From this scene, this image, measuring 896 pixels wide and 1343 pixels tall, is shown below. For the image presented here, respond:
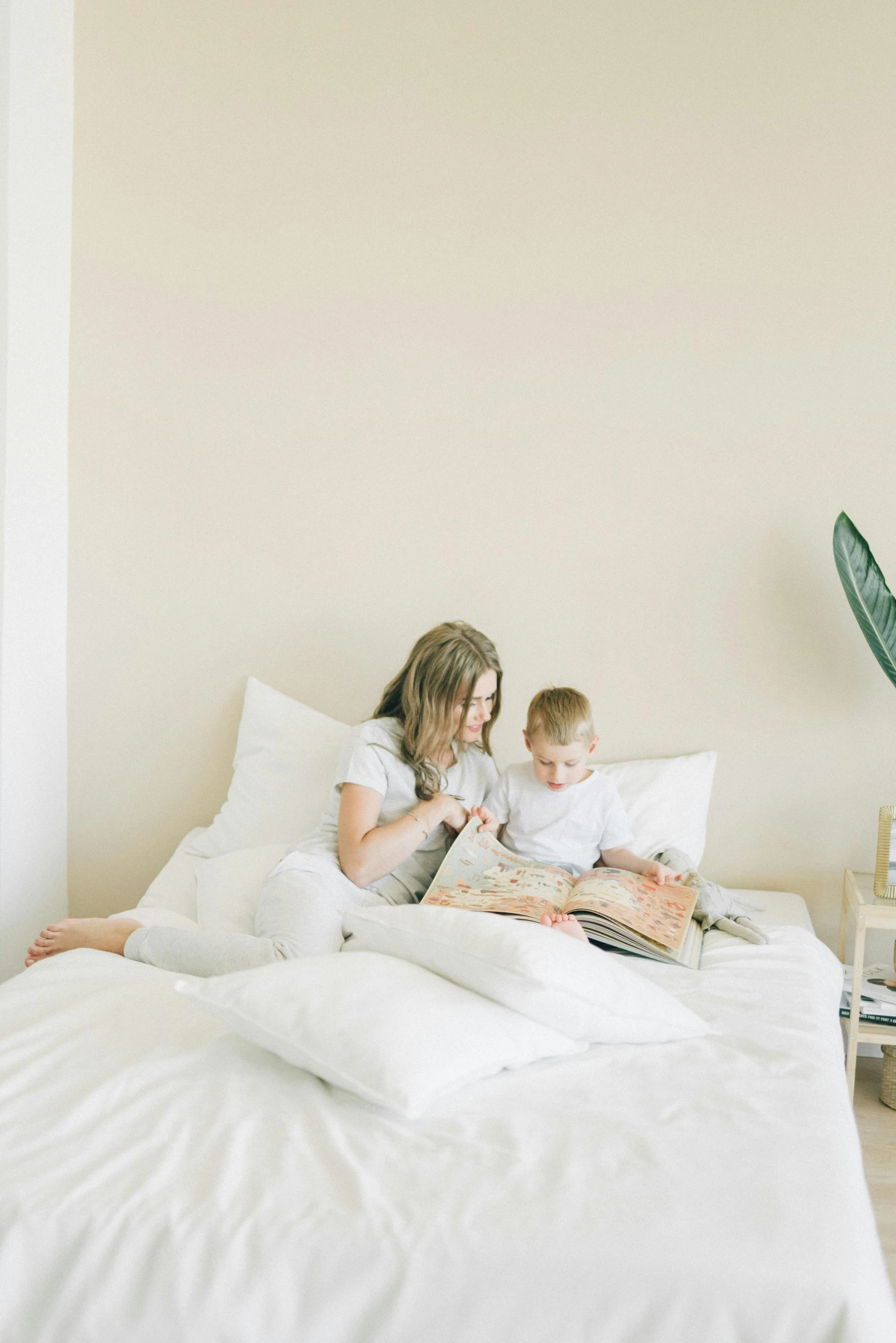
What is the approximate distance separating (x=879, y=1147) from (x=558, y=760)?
0.87m

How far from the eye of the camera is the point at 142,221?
2312 mm

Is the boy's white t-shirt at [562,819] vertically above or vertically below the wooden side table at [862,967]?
above

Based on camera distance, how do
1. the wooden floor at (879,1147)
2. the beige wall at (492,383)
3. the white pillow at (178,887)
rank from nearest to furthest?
the wooden floor at (879,1147) < the white pillow at (178,887) < the beige wall at (492,383)

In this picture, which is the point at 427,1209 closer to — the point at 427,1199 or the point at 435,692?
the point at 427,1199

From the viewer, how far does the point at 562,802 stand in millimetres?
1921

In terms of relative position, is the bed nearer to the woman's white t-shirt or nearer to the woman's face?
the woman's white t-shirt

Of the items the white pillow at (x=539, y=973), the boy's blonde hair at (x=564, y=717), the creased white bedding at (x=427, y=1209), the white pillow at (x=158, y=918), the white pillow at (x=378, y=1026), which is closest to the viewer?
the creased white bedding at (x=427, y=1209)

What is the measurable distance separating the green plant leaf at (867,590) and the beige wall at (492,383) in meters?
0.20

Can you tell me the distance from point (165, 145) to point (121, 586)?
101 centimetres

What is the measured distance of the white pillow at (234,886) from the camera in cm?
178

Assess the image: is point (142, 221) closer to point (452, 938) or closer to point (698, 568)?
point (698, 568)

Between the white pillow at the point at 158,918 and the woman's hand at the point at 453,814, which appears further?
the woman's hand at the point at 453,814

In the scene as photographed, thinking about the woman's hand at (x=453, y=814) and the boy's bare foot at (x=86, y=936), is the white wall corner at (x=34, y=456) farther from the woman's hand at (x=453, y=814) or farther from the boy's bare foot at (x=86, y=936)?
the woman's hand at (x=453, y=814)

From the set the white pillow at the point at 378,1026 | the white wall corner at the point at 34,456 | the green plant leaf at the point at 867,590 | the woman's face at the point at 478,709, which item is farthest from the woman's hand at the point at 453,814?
the white wall corner at the point at 34,456
